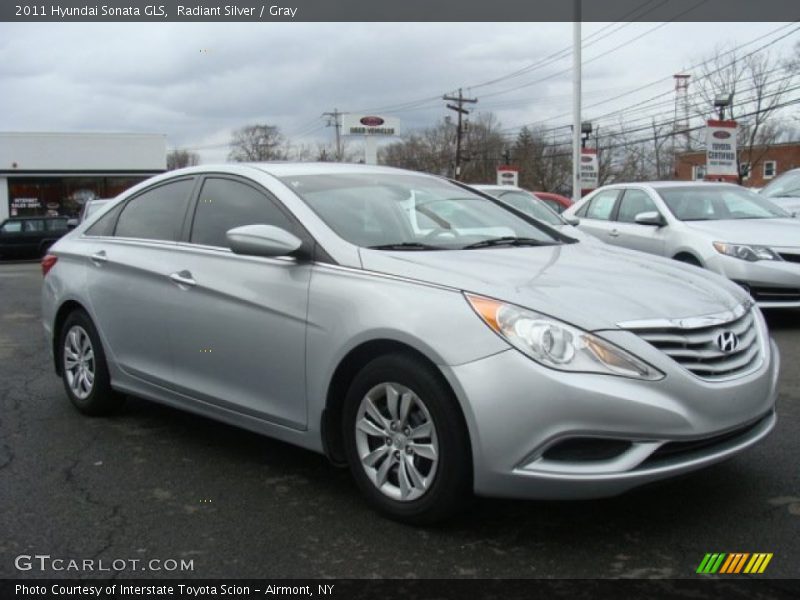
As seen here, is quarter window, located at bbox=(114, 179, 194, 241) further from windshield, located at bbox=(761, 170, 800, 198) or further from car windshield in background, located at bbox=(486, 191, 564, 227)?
windshield, located at bbox=(761, 170, 800, 198)

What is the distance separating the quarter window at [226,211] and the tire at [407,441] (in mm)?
1118

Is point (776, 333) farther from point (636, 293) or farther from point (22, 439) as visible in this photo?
point (22, 439)

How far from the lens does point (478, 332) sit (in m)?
3.16

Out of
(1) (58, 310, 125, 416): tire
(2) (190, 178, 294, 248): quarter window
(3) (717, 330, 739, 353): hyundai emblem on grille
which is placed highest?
(2) (190, 178, 294, 248): quarter window

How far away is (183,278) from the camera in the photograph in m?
4.45

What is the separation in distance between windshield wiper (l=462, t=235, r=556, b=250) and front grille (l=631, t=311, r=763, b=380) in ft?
3.86

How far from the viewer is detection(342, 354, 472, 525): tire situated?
319 centimetres

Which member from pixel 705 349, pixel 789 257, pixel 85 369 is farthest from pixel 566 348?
pixel 789 257

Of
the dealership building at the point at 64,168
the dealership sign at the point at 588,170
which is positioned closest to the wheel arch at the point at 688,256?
the dealership sign at the point at 588,170

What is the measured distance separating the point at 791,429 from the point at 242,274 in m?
3.14

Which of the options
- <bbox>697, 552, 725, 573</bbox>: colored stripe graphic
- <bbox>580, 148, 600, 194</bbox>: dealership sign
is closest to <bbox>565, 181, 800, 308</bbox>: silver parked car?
<bbox>697, 552, 725, 573</bbox>: colored stripe graphic

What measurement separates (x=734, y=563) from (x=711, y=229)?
607 cm

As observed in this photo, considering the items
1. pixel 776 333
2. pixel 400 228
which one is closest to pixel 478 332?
pixel 400 228

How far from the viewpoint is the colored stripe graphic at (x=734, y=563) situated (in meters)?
2.99
